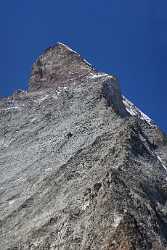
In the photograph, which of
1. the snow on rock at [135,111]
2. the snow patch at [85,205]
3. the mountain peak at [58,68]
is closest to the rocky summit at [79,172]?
the snow patch at [85,205]

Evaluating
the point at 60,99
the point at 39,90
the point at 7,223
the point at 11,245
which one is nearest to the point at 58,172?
the point at 7,223

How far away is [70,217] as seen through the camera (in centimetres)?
2644

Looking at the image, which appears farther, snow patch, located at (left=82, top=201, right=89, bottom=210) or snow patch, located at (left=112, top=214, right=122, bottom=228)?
snow patch, located at (left=82, top=201, right=89, bottom=210)

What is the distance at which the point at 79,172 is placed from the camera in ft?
101

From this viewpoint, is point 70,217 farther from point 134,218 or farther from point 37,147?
point 37,147

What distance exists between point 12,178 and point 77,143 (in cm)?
350

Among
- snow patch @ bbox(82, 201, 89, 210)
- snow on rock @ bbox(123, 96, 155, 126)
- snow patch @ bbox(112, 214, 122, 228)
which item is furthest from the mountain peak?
snow patch @ bbox(112, 214, 122, 228)

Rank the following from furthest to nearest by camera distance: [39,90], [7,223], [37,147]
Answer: [39,90], [37,147], [7,223]

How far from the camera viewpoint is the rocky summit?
25.0m

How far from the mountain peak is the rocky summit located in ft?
4.45

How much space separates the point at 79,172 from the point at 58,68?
77.0ft

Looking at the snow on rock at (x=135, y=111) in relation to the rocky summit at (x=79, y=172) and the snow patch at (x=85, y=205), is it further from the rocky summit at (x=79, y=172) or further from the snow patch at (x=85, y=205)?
the snow patch at (x=85, y=205)

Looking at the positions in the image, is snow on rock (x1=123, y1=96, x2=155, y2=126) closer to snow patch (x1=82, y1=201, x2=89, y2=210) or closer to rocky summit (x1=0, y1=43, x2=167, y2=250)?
rocky summit (x1=0, y1=43, x2=167, y2=250)

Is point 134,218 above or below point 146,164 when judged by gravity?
below
